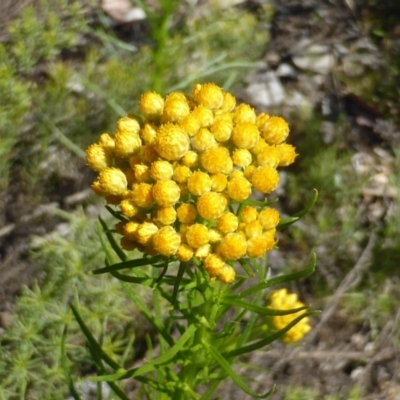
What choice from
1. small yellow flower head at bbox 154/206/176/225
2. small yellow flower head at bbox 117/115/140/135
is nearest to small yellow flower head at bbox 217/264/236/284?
small yellow flower head at bbox 154/206/176/225

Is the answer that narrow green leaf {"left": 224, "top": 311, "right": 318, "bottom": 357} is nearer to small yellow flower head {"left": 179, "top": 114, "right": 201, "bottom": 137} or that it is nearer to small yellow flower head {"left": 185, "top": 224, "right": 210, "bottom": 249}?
small yellow flower head {"left": 185, "top": 224, "right": 210, "bottom": 249}

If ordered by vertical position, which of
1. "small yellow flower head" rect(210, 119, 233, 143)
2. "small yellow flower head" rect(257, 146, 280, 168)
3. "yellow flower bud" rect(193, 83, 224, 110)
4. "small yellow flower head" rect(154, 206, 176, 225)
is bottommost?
"small yellow flower head" rect(257, 146, 280, 168)

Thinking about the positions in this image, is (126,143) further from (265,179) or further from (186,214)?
(265,179)

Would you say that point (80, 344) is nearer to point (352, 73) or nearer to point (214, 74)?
point (214, 74)


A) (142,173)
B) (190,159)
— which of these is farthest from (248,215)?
(142,173)

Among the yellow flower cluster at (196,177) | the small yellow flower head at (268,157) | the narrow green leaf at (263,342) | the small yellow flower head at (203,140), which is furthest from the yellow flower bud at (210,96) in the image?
the narrow green leaf at (263,342)

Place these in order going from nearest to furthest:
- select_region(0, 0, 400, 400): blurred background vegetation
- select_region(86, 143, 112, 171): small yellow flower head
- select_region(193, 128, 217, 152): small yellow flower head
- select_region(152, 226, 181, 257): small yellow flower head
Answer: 1. select_region(152, 226, 181, 257): small yellow flower head
2. select_region(193, 128, 217, 152): small yellow flower head
3. select_region(86, 143, 112, 171): small yellow flower head
4. select_region(0, 0, 400, 400): blurred background vegetation
